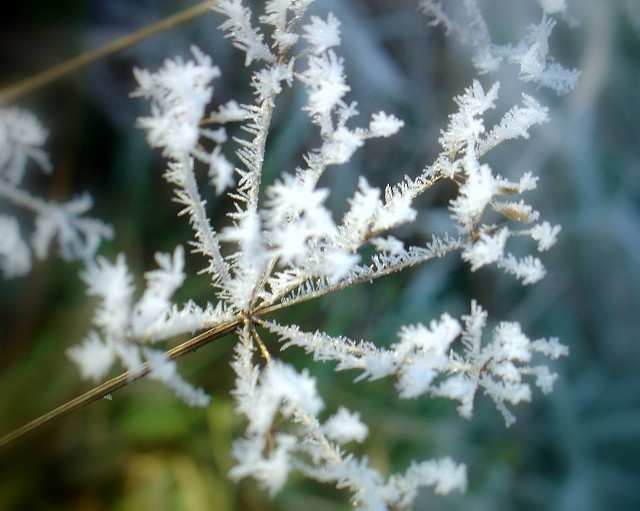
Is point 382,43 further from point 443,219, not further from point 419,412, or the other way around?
point 419,412

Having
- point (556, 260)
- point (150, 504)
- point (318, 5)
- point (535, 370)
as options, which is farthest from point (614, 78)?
point (150, 504)

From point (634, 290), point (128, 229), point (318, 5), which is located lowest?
point (634, 290)

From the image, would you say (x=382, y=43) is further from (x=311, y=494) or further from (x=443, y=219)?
(x=311, y=494)

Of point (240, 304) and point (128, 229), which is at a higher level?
point (128, 229)

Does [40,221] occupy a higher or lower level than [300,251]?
higher

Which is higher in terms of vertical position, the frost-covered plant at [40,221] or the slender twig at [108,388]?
the frost-covered plant at [40,221]

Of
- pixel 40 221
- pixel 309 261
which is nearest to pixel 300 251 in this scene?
pixel 309 261

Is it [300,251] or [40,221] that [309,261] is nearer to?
[300,251]

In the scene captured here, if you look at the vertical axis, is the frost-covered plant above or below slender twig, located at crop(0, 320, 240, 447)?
above

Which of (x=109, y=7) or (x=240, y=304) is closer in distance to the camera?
(x=240, y=304)

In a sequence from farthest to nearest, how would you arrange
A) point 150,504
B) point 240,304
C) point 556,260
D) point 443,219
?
point 556,260 → point 443,219 → point 150,504 → point 240,304

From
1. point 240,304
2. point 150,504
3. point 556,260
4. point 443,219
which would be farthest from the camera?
point 556,260
